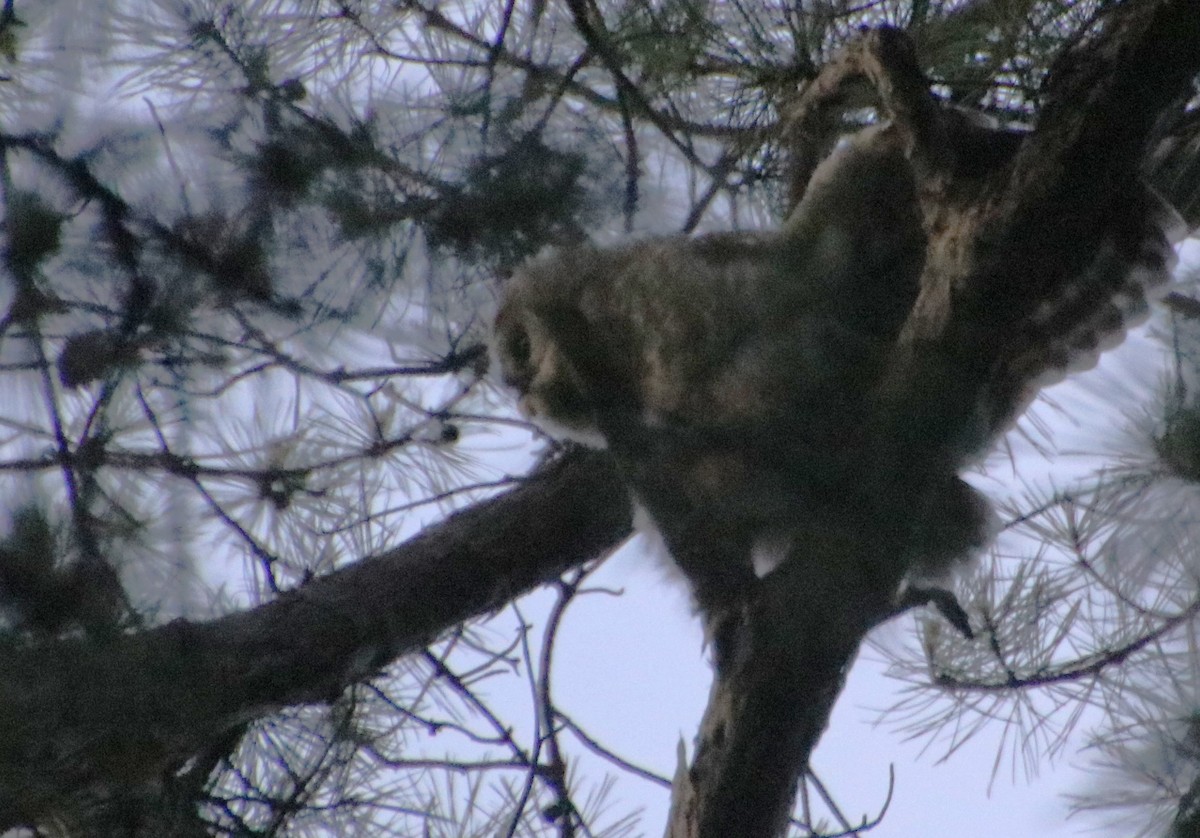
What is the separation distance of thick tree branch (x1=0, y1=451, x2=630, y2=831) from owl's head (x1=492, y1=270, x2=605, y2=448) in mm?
293

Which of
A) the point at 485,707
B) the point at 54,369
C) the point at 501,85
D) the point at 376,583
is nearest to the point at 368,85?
the point at 501,85

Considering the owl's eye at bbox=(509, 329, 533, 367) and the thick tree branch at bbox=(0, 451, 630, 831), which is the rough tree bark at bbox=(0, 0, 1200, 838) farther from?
the owl's eye at bbox=(509, 329, 533, 367)

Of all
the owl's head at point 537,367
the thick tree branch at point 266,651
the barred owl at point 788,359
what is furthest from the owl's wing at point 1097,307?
the thick tree branch at point 266,651

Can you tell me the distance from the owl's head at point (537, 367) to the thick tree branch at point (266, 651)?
29 centimetres

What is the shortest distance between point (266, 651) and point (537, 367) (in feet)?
1.51

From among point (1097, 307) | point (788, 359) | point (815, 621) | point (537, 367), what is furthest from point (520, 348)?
point (1097, 307)

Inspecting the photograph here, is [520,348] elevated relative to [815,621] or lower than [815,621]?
elevated

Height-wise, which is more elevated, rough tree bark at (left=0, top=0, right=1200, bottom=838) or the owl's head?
the owl's head

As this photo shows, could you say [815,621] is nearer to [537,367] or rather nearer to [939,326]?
[939,326]

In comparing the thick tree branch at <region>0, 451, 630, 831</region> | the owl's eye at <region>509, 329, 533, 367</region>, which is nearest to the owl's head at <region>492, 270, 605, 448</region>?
the owl's eye at <region>509, 329, 533, 367</region>

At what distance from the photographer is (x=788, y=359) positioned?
4.45ft

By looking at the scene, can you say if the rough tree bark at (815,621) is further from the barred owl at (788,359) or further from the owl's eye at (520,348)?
the owl's eye at (520,348)

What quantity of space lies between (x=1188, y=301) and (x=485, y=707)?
1037 millimetres

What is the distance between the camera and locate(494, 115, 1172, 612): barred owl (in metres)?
1.29
